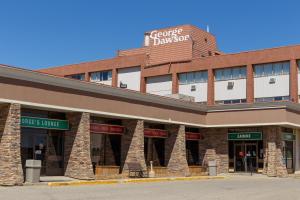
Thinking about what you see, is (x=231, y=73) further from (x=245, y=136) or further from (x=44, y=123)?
(x=44, y=123)

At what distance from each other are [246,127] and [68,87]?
17384 mm

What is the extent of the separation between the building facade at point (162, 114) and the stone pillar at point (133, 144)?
0.07 metres

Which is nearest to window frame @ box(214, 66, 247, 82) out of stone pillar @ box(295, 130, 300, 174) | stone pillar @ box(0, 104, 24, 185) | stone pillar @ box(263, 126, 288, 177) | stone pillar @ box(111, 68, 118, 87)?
stone pillar @ box(295, 130, 300, 174)

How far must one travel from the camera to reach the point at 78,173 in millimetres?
27906

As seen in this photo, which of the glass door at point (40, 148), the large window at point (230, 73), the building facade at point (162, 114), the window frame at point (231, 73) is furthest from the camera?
the large window at point (230, 73)

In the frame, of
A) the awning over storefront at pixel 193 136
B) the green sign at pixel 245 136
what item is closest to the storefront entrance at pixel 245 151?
the green sign at pixel 245 136

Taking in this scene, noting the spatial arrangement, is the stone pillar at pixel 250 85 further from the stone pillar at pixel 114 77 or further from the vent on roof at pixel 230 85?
the stone pillar at pixel 114 77

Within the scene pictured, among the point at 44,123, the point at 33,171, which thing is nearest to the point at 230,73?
the point at 44,123

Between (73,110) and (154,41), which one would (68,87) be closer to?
(73,110)

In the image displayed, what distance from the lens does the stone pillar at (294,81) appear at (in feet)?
150

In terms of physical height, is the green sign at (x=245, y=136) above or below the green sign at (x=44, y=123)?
below

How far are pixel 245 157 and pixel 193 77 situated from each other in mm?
16440

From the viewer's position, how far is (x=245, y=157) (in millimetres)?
39312

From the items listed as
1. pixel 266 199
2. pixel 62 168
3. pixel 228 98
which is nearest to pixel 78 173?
pixel 62 168
